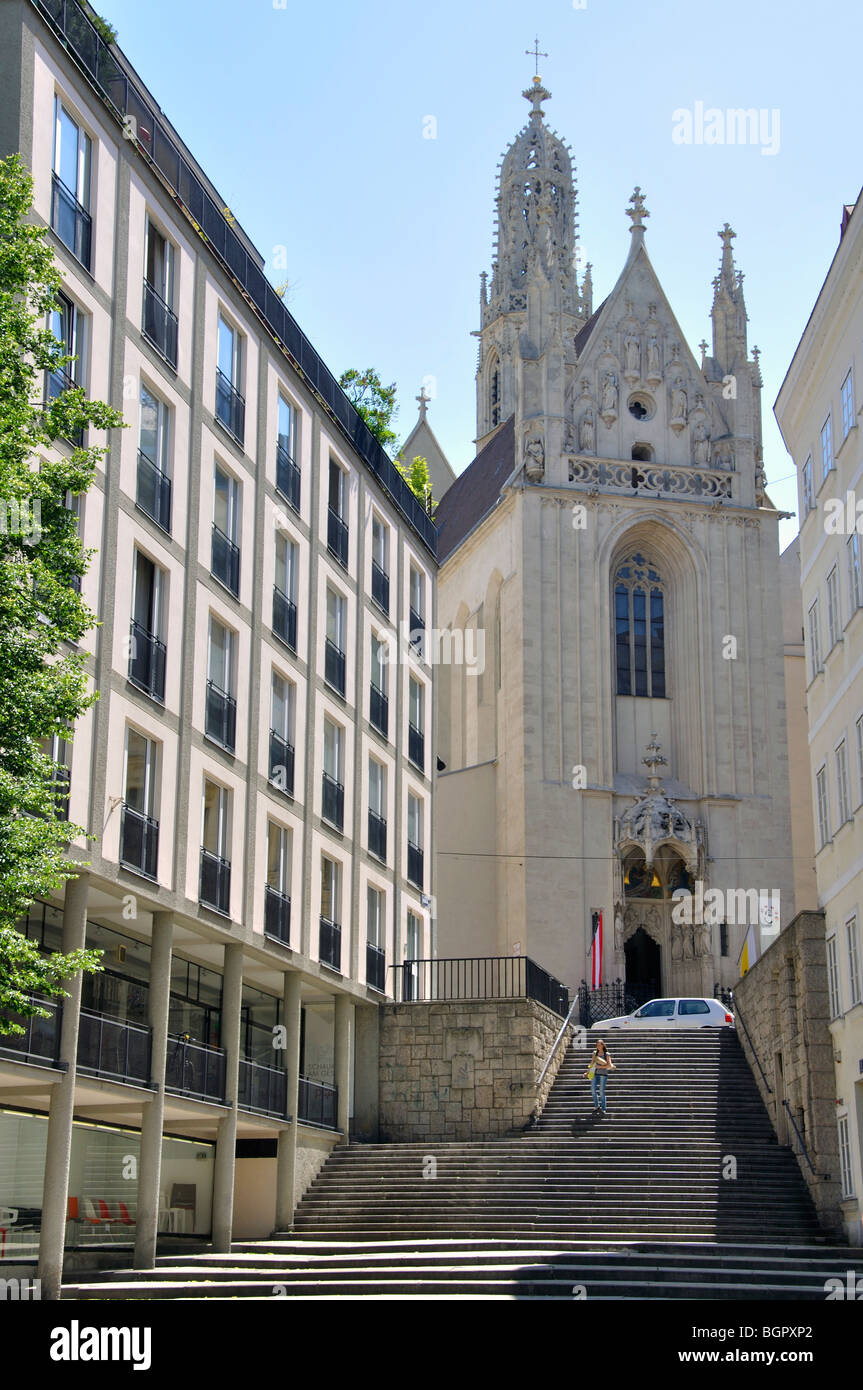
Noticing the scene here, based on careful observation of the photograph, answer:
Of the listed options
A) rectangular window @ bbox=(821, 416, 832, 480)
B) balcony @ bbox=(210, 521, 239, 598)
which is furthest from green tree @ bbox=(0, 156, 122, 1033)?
rectangular window @ bbox=(821, 416, 832, 480)

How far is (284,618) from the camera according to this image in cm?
3022

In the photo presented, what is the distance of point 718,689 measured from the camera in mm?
50750

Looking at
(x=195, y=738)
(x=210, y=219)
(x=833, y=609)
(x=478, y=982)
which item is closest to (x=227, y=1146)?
(x=195, y=738)

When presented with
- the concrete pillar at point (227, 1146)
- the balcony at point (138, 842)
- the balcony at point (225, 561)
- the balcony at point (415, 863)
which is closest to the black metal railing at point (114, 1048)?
the balcony at point (138, 842)

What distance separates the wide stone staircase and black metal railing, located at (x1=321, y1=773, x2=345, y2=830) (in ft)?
19.1

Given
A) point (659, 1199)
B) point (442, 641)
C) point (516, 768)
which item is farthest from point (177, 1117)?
point (442, 641)

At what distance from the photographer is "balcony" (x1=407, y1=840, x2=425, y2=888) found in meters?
36.6

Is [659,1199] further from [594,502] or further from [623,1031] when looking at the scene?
[594,502]

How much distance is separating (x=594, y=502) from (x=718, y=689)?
21.6 feet

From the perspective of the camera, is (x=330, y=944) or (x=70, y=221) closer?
(x=70, y=221)

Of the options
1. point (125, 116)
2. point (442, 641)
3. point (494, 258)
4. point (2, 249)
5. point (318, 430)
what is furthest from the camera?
point (494, 258)

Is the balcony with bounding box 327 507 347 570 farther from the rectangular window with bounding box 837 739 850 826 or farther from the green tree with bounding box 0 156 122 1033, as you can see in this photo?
the green tree with bounding box 0 156 122 1033

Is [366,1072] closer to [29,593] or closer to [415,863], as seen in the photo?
[415,863]

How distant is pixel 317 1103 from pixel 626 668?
23821mm
